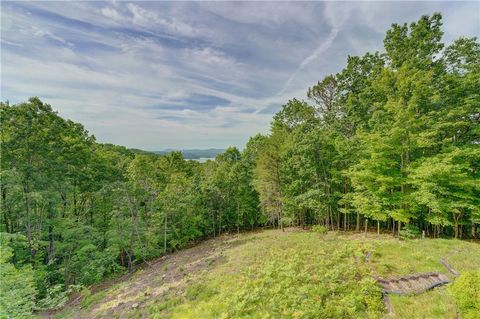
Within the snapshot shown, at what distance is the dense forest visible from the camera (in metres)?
13.6

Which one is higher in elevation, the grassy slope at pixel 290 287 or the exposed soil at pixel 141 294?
the grassy slope at pixel 290 287

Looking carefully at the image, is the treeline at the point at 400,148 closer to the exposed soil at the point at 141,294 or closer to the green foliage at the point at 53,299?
the exposed soil at the point at 141,294

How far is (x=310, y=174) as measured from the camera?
20203mm

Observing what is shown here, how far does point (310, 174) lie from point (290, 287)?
45.3ft

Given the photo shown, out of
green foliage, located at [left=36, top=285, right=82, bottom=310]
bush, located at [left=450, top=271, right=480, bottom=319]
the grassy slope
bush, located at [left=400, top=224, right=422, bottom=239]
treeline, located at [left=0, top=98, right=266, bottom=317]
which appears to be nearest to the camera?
bush, located at [left=450, top=271, right=480, bottom=319]

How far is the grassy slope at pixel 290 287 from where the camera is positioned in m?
6.53

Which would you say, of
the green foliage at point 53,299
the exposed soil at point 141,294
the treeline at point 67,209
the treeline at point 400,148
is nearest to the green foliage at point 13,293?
the treeline at point 67,209

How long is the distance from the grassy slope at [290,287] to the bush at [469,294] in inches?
44.2

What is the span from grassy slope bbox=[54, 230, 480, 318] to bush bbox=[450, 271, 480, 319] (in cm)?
112

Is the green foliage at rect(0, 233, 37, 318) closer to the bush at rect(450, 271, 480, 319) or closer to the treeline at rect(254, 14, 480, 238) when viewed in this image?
the bush at rect(450, 271, 480, 319)

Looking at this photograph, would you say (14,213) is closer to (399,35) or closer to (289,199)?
(289,199)

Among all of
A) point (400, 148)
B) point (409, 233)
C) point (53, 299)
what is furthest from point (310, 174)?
point (53, 299)

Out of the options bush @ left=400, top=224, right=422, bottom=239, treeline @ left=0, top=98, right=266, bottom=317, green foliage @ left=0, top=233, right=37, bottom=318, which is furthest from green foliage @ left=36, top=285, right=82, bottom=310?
bush @ left=400, top=224, right=422, bottom=239

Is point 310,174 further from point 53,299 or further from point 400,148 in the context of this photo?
point 53,299
